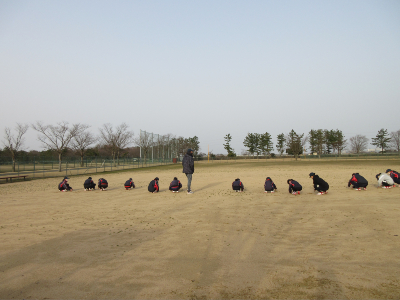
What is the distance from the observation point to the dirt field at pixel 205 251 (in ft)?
11.0

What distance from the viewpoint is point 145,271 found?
12.8 ft

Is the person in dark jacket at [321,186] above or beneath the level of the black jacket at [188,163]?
beneath

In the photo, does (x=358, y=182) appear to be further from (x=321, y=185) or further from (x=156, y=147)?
(x=156, y=147)

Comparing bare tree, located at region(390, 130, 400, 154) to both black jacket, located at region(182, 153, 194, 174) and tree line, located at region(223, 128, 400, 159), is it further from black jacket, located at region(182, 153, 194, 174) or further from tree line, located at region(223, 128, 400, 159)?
black jacket, located at region(182, 153, 194, 174)

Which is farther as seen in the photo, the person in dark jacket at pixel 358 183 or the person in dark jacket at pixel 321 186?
the person in dark jacket at pixel 358 183

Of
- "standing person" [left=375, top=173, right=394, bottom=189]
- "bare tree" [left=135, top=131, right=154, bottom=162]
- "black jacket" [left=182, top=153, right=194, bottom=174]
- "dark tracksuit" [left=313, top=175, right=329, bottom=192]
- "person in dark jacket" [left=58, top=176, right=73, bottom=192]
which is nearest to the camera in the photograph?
"dark tracksuit" [left=313, top=175, right=329, bottom=192]

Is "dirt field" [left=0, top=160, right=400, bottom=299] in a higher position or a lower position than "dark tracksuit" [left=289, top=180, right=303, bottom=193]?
lower

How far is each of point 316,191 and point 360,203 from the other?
2758 mm

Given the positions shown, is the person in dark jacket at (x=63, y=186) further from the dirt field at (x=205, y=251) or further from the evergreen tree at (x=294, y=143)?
the evergreen tree at (x=294, y=143)

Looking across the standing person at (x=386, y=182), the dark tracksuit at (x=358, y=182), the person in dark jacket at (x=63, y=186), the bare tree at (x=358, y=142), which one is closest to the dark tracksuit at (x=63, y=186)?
the person in dark jacket at (x=63, y=186)

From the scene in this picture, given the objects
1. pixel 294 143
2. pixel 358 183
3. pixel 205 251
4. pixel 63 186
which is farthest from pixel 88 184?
pixel 294 143

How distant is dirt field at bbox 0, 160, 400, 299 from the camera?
11.0ft

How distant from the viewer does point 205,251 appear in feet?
15.6

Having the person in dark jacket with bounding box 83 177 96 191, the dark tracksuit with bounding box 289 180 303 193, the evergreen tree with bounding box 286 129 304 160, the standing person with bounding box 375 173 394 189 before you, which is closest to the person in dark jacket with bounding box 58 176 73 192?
the person in dark jacket with bounding box 83 177 96 191
